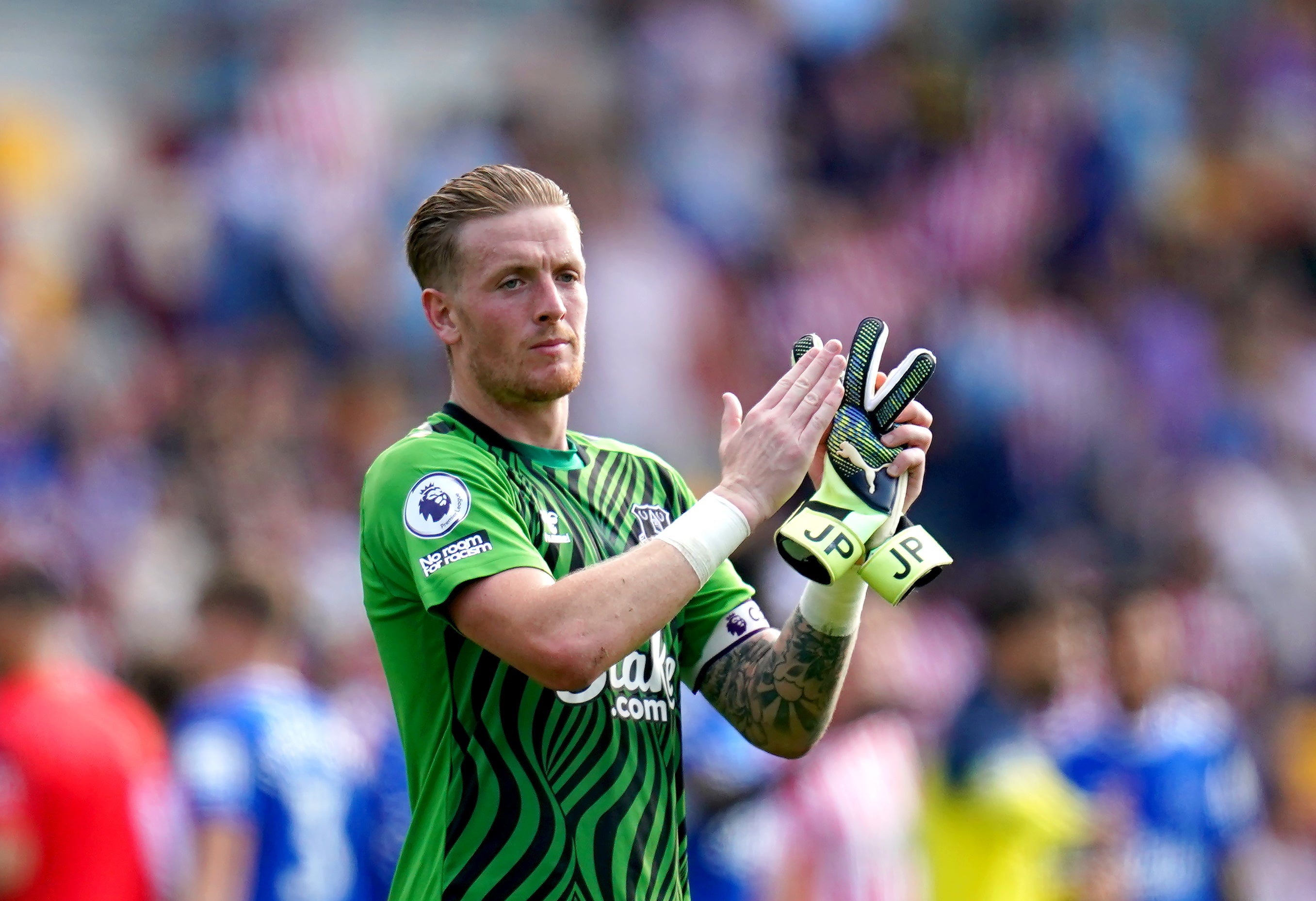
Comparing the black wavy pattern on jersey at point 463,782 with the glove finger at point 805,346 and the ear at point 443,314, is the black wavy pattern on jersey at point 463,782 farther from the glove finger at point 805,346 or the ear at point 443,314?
the glove finger at point 805,346

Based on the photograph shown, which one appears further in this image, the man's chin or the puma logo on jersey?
the man's chin

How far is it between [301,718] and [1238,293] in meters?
9.71

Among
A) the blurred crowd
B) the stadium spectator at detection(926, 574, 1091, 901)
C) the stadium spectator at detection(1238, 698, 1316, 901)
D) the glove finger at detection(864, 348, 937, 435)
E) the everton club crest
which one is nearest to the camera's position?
the glove finger at detection(864, 348, 937, 435)

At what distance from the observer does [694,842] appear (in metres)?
7.02

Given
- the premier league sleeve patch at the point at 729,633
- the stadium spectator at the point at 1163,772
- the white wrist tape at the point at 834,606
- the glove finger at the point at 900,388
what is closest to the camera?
the glove finger at the point at 900,388

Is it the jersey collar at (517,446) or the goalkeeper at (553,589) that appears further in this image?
the jersey collar at (517,446)

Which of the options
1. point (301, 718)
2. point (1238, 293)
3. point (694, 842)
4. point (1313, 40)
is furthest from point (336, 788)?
point (1313, 40)

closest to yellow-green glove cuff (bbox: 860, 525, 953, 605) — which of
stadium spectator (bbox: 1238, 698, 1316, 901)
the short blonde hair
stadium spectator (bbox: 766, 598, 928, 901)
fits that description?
the short blonde hair

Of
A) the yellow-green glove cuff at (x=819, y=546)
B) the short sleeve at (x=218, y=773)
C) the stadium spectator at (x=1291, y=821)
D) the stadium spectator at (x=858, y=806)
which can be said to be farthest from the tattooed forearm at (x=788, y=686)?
the stadium spectator at (x=1291, y=821)

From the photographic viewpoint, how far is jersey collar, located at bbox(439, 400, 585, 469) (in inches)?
150

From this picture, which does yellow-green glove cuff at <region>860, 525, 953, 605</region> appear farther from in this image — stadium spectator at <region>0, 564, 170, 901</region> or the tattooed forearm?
stadium spectator at <region>0, 564, 170, 901</region>

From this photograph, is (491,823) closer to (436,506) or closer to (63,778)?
(436,506)

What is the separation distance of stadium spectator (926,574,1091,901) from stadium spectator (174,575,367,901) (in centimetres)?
231

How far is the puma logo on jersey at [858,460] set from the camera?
11.9ft
